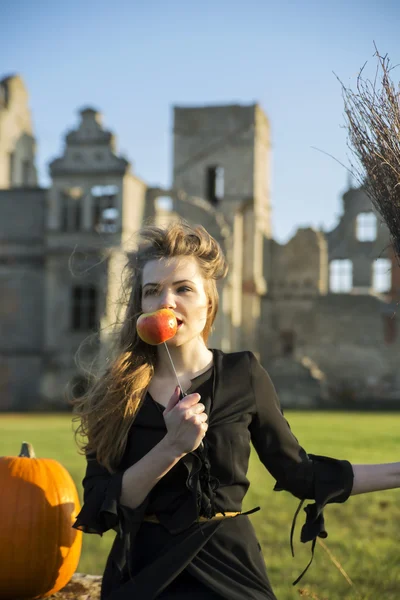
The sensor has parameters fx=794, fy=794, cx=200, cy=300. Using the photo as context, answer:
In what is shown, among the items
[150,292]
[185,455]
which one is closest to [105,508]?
[185,455]

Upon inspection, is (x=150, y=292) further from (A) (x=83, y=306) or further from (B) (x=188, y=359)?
(A) (x=83, y=306)

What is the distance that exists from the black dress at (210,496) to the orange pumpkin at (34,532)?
1.07m

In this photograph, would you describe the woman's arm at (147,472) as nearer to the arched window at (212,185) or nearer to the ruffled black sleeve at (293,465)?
the ruffled black sleeve at (293,465)

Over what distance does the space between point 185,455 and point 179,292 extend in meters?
0.68

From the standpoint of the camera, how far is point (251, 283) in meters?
36.8

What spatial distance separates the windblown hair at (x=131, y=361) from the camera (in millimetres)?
3156

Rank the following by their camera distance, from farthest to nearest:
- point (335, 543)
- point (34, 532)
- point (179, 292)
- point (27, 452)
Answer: point (335, 543) → point (27, 452) → point (34, 532) → point (179, 292)

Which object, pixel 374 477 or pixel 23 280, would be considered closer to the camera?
pixel 374 477

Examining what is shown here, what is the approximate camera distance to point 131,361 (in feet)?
11.0

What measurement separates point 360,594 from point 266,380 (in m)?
2.31

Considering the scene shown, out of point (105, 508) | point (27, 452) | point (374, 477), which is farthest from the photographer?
point (27, 452)

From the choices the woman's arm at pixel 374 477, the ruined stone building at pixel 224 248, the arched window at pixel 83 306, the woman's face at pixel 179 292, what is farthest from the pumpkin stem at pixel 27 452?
the arched window at pixel 83 306

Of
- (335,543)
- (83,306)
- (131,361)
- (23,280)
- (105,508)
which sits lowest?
(335,543)

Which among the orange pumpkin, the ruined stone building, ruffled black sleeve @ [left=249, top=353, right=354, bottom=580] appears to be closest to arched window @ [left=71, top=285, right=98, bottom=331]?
the ruined stone building
